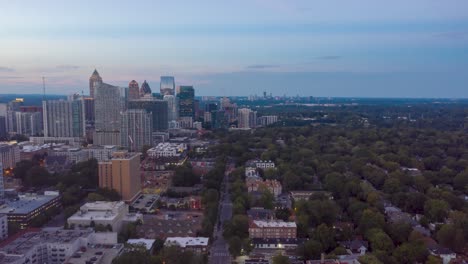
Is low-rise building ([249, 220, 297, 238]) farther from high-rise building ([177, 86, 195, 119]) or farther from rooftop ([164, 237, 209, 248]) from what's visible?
high-rise building ([177, 86, 195, 119])

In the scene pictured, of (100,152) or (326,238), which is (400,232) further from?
(100,152)

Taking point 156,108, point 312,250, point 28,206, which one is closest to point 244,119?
point 156,108

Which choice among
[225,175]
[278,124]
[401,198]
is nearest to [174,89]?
[278,124]

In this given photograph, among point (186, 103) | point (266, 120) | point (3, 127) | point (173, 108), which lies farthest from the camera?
point (266, 120)

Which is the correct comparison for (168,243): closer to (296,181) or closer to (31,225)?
(31,225)

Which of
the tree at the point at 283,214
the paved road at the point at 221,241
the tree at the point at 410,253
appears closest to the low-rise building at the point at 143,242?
the paved road at the point at 221,241

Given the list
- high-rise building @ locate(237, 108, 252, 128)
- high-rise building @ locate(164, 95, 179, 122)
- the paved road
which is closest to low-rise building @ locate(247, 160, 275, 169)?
the paved road

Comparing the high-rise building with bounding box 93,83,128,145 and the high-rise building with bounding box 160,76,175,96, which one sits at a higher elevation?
the high-rise building with bounding box 160,76,175,96
